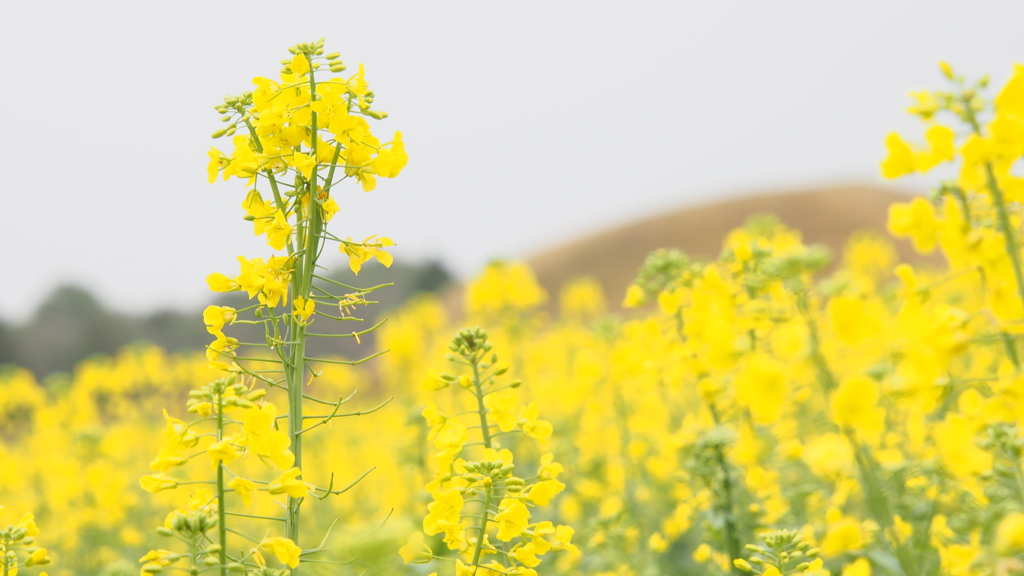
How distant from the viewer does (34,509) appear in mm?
7008

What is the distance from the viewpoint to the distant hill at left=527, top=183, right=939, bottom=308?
22.7 metres

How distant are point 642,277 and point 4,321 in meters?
37.9

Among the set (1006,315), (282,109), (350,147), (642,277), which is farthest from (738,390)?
(642,277)

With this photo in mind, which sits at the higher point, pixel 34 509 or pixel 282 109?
pixel 282 109

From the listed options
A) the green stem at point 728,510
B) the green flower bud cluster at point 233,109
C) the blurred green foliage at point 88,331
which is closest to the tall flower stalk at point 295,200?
the green flower bud cluster at point 233,109

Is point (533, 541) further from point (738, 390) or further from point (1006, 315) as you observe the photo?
point (1006, 315)

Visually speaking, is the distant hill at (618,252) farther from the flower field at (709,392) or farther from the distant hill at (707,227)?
the flower field at (709,392)

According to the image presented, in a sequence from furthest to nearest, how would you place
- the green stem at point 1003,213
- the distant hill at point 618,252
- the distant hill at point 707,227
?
the distant hill at point 618,252 < the distant hill at point 707,227 < the green stem at point 1003,213

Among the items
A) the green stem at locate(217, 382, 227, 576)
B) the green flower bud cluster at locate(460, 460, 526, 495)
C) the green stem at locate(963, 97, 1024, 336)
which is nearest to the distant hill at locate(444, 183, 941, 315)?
the green flower bud cluster at locate(460, 460, 526, 495)

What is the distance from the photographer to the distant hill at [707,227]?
2273cm

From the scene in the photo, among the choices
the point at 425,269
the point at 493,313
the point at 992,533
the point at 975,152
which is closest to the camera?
the point at 975,152

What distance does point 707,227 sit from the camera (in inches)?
930

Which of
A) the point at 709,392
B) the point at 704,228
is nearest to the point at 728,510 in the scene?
the point at 709,392

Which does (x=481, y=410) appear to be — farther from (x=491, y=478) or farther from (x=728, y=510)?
(x=728, y=510)
